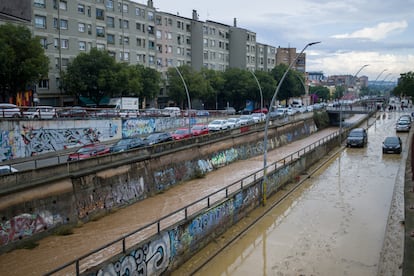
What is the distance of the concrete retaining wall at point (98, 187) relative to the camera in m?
16.7

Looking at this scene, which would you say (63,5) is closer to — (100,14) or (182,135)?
(100,14)

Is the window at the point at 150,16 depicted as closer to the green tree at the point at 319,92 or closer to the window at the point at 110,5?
the window at the point at 110,5

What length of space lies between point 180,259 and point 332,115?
6898 cm

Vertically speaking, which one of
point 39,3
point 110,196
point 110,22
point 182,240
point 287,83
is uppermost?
point 39,3

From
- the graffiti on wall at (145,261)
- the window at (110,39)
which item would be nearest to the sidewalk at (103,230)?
the graffiti on wall at (145,261)

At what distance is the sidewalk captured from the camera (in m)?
15.3

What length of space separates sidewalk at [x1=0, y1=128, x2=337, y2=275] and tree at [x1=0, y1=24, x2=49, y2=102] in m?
21.3

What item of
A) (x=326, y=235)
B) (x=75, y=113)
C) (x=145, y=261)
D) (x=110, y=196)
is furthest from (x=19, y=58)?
(x=326, y=235)

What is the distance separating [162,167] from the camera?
26.8 metres

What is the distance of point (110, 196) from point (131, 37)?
48533mm

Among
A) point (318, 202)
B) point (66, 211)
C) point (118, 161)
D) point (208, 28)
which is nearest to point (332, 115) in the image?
point (208, 28)

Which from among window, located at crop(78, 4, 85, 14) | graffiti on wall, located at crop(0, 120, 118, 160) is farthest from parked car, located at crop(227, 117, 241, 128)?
window, located at crop(78, 4, 85, 14)

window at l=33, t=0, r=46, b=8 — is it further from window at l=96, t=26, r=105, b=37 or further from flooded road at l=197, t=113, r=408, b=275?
flooded road at l=197, t=113, r=408, b=275

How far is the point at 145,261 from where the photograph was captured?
13.0 meters
